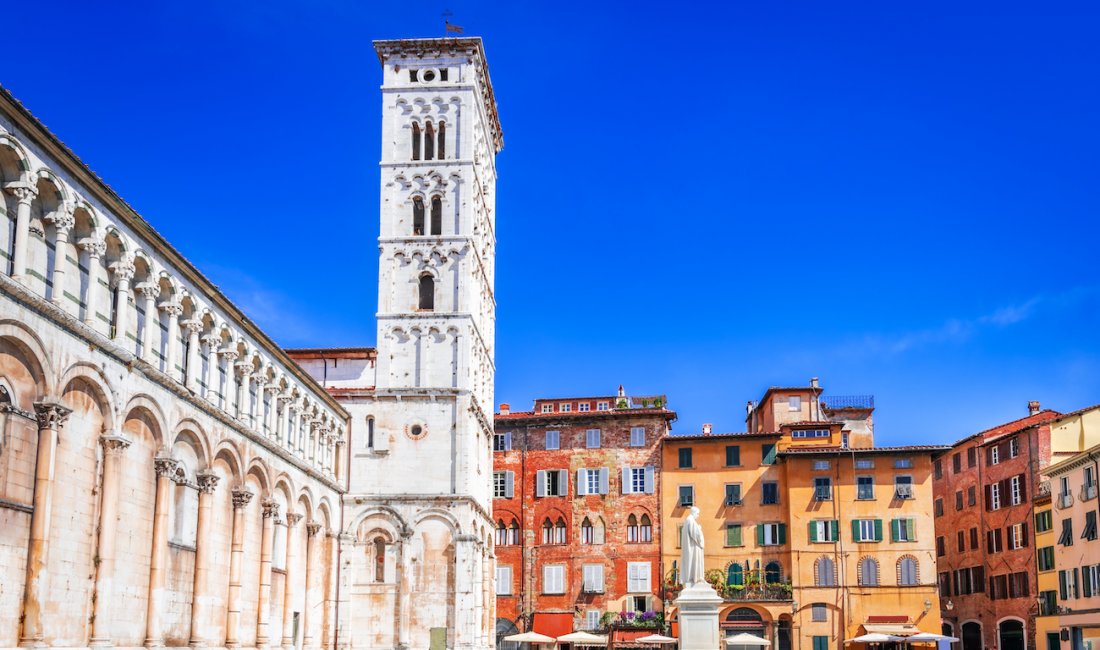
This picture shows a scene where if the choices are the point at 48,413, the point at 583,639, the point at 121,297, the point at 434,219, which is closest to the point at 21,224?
the point at 48,413

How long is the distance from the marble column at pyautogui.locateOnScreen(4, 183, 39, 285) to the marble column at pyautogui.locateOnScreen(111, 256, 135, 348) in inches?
188

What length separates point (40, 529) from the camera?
26.0m

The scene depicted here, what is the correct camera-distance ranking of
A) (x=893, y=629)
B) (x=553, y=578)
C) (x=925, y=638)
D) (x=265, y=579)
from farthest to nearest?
(x=553, y=578) → (x=893, y=629) → (x=925, y=638) → (x=265, y=579)

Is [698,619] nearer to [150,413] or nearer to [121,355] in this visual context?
[150,413]

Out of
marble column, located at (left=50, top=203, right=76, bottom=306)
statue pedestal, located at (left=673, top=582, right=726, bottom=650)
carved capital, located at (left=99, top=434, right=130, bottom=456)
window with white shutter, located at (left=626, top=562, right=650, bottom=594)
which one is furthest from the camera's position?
window with white shutter, located at (left=626, top=562, right=650, bottom=594)

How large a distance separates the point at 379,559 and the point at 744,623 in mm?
23618

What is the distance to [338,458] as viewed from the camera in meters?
53.9

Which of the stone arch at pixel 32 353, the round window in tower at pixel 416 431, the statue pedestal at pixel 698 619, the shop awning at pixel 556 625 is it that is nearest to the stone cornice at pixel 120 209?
the stone arch at pixel 32 353

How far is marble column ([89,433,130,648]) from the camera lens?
2905cm

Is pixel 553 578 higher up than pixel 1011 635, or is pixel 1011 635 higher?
pixel 553 578

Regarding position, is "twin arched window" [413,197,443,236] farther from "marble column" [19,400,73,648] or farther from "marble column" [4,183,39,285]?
"marble column" [19,400,73,648]

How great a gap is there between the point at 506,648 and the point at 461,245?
84.6ft

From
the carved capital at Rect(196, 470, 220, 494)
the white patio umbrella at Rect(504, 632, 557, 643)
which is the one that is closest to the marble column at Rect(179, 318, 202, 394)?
the carved capital at Rect(196, 470, 220, 494)

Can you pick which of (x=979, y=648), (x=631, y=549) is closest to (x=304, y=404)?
(x=631, y=549)
